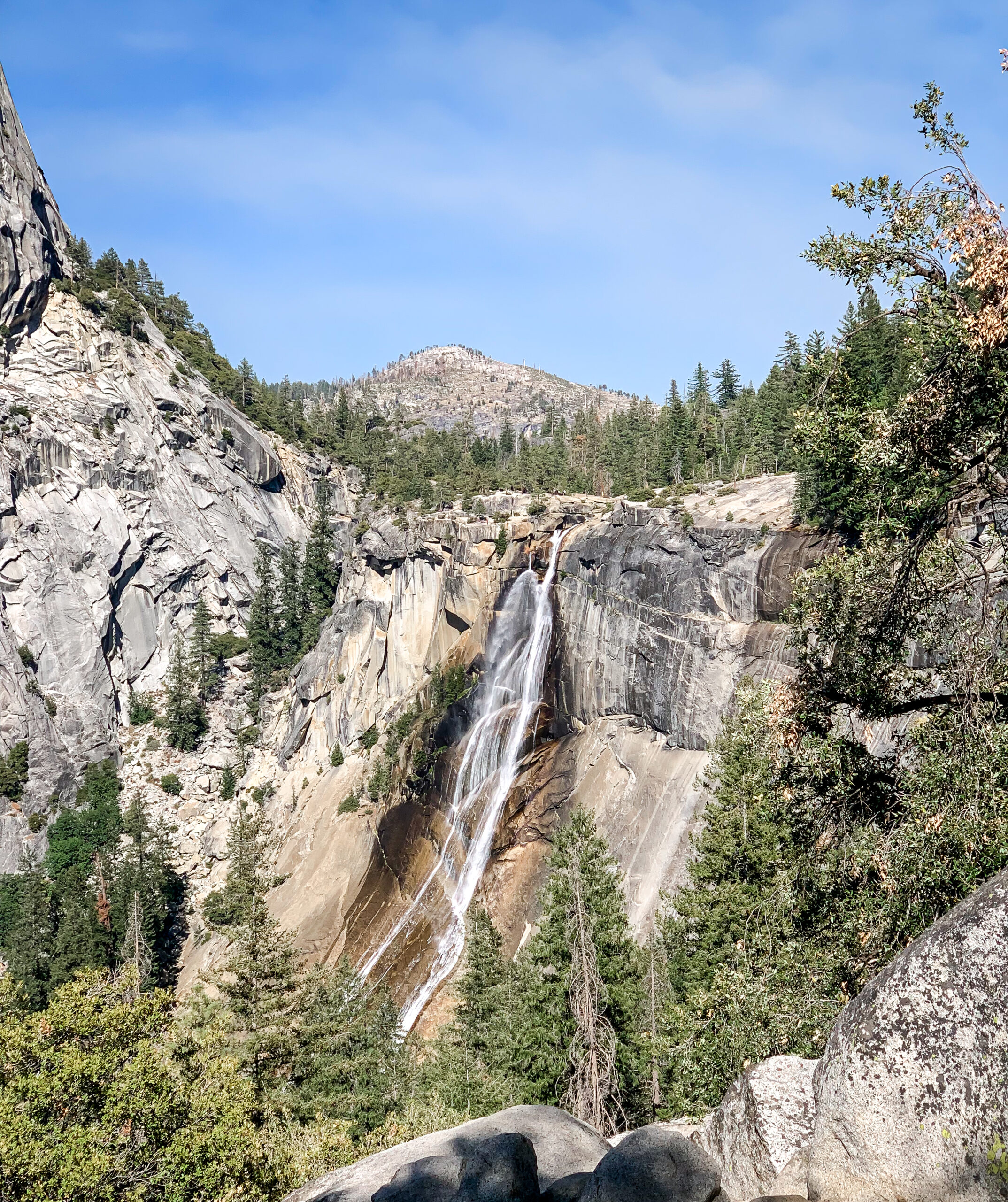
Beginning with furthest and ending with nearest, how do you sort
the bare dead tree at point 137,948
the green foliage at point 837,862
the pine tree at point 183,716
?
the pine tree at point 183,716 → the bare dead tree at point 137,948 → the green foliage at point 837,862

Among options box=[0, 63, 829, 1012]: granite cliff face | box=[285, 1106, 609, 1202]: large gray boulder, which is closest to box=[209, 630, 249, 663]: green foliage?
box=[0, 63, 829, 1012]: granite cliff face

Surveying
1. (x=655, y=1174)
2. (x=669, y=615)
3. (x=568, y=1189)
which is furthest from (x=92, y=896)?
(x=655, y=1174)

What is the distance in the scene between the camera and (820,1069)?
7855 millimetres

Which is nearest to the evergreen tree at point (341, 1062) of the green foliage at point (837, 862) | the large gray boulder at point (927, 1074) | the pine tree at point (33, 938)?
the green foliage at point (837, 862)

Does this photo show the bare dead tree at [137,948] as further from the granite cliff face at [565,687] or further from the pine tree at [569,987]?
the pine tree at [569,987]

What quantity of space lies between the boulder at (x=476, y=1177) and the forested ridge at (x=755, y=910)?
2.46 meters

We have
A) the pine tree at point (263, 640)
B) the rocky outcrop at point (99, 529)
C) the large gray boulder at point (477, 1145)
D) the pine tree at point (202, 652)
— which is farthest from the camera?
the pine tree at point (202, 652)

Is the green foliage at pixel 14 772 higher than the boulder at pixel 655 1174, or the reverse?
the boulder at pixel 655 1174

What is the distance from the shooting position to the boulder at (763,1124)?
8891mm

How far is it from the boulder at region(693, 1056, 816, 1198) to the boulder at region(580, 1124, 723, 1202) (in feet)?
1.70

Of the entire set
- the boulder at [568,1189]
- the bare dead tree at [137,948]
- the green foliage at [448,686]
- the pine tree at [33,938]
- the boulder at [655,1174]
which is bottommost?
the pine tree at [33,938]

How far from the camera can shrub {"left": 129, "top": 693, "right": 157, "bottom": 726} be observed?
77.6m

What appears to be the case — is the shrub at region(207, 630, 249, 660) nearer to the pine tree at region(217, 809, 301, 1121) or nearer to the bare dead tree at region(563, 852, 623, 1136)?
the pine tree at region(217, 809, 301, 1121)

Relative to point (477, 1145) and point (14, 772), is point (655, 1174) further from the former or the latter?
point (14, 772)
